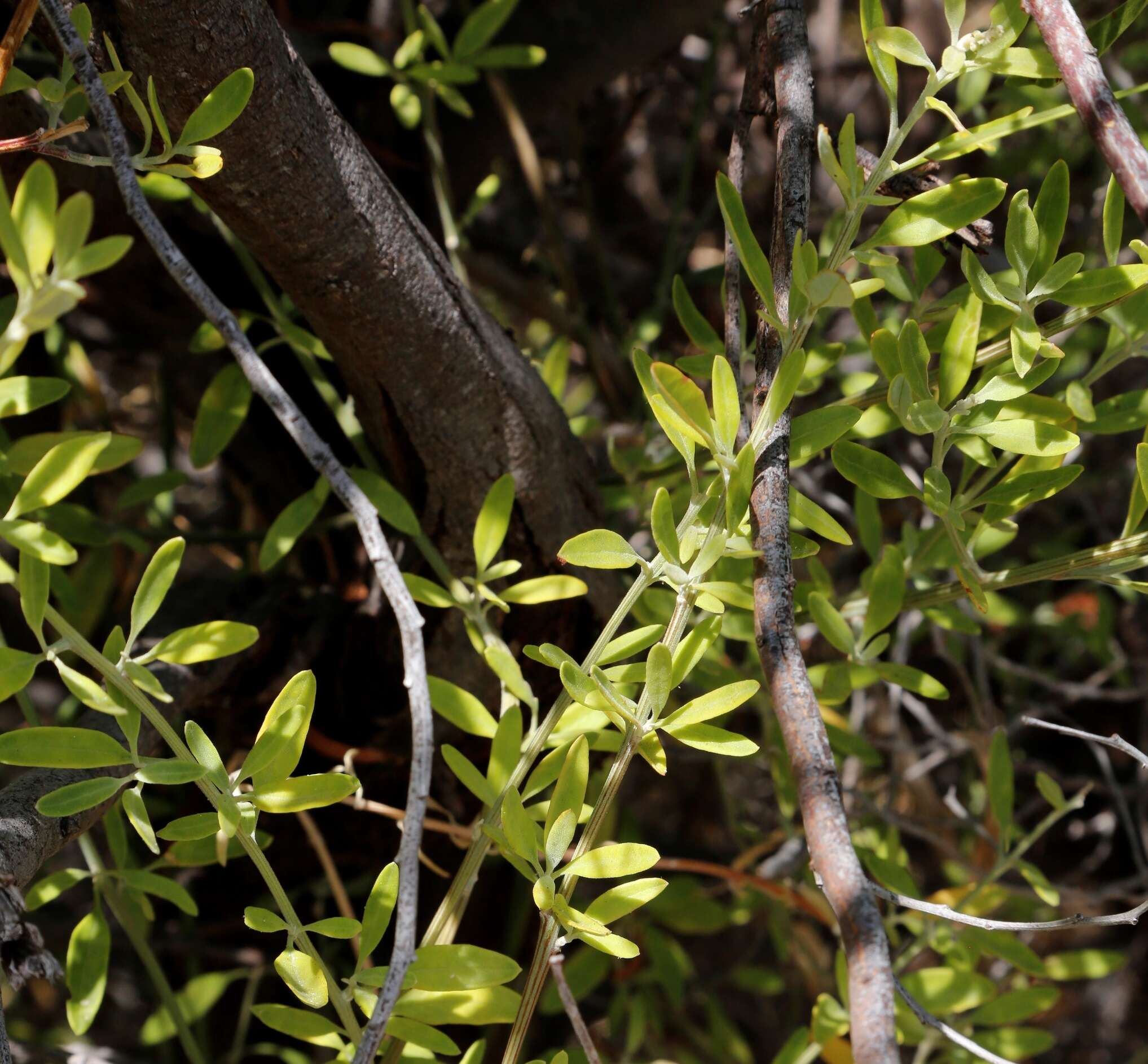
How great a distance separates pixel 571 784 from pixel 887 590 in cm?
24

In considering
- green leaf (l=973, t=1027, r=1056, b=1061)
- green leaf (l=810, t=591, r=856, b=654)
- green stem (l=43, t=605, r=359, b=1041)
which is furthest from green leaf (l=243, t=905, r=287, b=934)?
green leaf (l=973, t=1027, r=1056, b=1061)

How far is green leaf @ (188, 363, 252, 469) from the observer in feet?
2.37

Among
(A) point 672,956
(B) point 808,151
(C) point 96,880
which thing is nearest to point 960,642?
(A) point 672,956

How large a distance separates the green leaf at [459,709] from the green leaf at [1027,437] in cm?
31

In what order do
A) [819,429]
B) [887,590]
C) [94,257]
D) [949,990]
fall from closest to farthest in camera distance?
[94,257] → [819,429] → [887,590] → [949,990]

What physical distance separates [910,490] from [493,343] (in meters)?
0.28

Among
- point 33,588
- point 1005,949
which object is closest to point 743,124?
point 33,588

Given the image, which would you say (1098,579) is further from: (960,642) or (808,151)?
(960,642)

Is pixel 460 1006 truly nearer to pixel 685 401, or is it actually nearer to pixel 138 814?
pixel 138 814

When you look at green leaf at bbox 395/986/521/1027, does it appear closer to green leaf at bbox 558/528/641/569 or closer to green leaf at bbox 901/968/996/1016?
green leaf at bbox 558/528/641/569

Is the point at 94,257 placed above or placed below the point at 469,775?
above

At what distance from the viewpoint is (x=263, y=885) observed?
0.98 metres

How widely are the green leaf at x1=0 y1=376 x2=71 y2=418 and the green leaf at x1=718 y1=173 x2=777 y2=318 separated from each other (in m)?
0.28

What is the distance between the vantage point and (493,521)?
62cm
